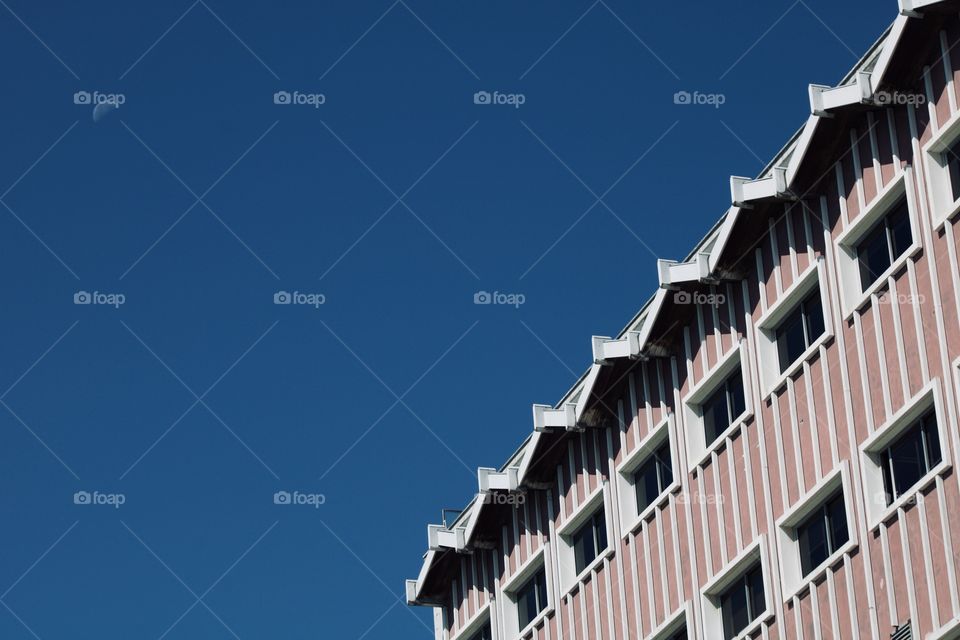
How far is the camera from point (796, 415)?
33125 mm

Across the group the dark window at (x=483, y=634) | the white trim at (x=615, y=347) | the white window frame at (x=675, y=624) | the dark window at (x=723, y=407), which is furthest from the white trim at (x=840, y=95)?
the dark window at (x=483, y=634)

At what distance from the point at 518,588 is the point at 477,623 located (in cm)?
239

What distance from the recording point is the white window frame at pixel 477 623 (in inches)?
1779

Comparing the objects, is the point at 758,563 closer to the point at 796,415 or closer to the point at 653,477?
the point at 796,415

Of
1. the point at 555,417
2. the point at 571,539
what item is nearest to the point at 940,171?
the point at 555,417

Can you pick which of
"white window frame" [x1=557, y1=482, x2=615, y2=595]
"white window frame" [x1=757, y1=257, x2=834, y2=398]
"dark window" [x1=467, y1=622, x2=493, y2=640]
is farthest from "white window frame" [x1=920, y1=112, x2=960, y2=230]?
"dark window" [x1=467, y1=622, x2=493, y2=640]

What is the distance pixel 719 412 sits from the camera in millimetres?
36594

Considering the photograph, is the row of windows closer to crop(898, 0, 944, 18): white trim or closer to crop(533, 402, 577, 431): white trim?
crop(533, 402, 577, 431): white trim

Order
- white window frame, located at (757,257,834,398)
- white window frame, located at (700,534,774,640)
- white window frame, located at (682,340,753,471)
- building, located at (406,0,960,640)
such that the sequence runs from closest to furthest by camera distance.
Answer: building, located at (406,0,960,640), white window frame, located at (757,257,834,398), white window frame, located at (700,534,774,640), white window frame, located at (682,340,753,471)

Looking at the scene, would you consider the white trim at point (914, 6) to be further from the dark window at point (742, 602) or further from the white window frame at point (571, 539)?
the white window frame at point (571, 539)

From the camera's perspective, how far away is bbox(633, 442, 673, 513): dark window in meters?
38.3

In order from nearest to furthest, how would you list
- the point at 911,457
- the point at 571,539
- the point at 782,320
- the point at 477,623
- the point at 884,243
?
1. the point at 911,457
2. the point at 884,243
3. the point at 782,320
4. the point at 571,539
5. the point at 477,623

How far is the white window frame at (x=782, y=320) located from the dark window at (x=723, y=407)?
1.25m

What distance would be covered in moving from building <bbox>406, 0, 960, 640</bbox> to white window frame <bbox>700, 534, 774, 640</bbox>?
0.15ft
